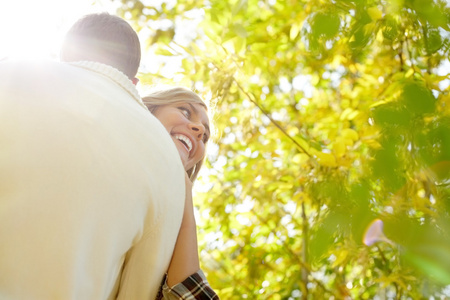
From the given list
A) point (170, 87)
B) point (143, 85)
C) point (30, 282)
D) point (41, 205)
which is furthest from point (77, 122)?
point (143, 85)

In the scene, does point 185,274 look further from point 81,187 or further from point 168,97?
point 168,97

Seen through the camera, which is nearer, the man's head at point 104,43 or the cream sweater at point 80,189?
the cream sweater at point 80,189

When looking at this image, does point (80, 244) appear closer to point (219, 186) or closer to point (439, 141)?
point (439, 141)

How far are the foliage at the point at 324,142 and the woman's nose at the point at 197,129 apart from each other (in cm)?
19

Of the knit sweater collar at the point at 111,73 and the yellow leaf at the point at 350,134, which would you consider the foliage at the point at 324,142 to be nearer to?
the yellow leaf at the point at 350,134

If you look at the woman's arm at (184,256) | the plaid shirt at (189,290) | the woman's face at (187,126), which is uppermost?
the woman's arm at (184,256)

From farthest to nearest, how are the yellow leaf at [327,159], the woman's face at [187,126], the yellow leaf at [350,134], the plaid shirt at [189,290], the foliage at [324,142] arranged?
the woman's face at [187,126] < the yellow leaf at [350,134] < the yellow leaf at [327,159] < the plaid shirt at [189,290] < the foliage at [324,142]

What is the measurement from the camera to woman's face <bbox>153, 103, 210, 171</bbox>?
78.0 inches

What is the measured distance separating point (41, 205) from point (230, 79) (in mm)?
1310

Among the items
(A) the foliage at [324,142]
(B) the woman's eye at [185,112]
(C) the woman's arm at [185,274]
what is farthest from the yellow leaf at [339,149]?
(B) the woman's eye at [185,112]

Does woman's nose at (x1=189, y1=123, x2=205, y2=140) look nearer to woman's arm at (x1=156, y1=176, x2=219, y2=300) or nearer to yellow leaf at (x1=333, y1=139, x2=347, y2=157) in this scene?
yellow leaf at (x1=333, y1=139, x2=347, y2=157)

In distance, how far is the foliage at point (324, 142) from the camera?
654 millimetres

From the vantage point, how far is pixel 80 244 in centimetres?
89

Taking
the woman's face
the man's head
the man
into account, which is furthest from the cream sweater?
the woman's face
